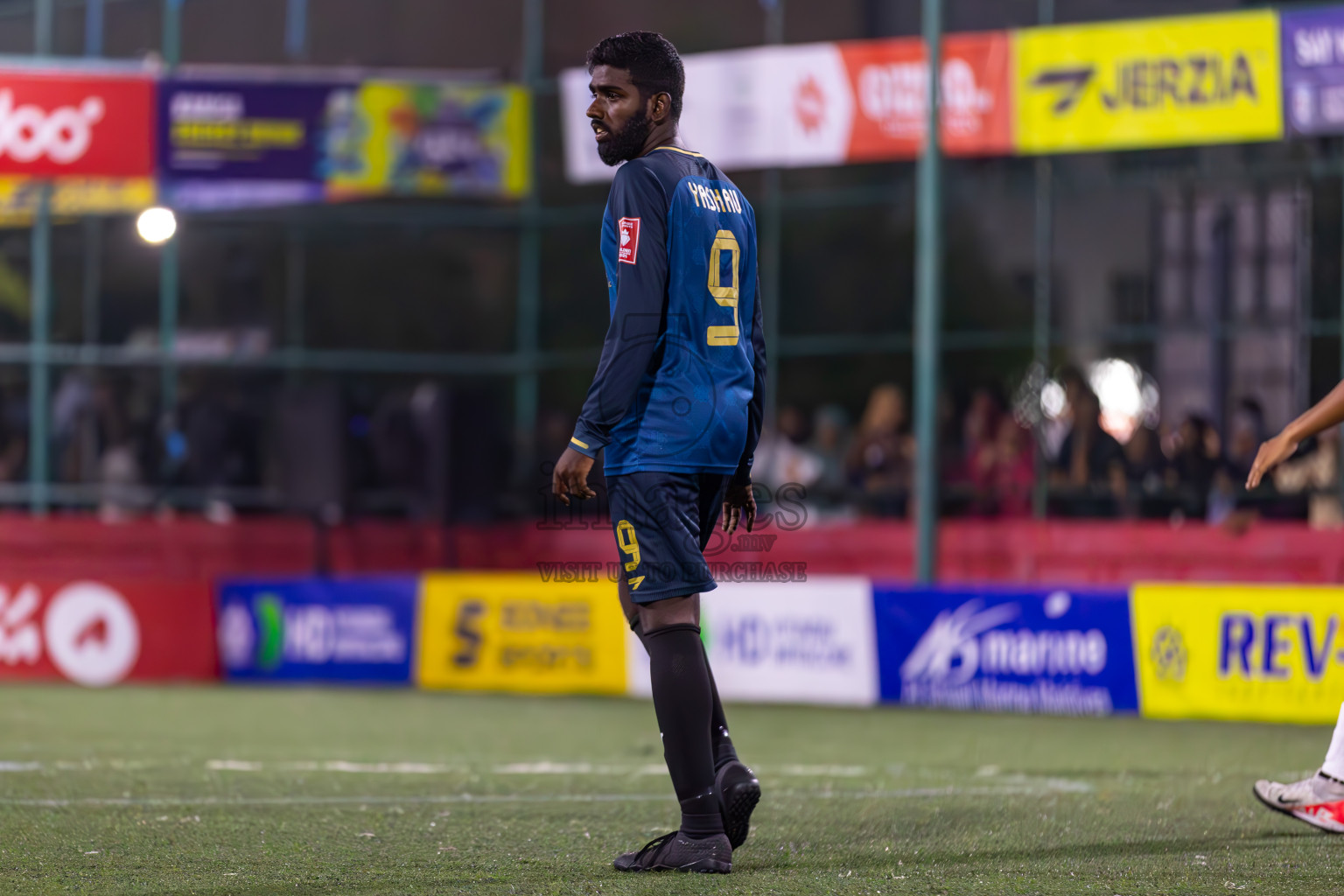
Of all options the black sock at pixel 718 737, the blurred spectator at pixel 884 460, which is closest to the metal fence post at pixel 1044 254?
the blurred spectator at pixel 884 460

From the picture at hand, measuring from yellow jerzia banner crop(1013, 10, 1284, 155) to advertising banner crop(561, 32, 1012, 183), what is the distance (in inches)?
12.6

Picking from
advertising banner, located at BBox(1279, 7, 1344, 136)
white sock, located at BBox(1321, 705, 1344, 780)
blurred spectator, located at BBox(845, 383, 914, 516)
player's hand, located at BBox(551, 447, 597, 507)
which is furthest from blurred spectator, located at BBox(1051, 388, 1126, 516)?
player's hand, located at BBox(551, 447, 597, 507)

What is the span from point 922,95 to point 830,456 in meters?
3.43

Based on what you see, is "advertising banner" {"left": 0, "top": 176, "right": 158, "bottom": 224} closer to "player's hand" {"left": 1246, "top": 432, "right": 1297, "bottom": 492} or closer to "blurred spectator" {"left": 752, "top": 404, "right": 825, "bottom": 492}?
"blurred spectator" {"left": 752, "top": 404, "right": 825, "bottom": 492}

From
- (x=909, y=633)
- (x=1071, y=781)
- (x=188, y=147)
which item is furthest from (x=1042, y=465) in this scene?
(x=1071, y=781)

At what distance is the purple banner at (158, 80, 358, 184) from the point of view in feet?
59.3

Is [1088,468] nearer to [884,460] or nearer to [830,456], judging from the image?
[884,460]

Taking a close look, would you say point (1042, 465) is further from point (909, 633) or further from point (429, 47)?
point (429, 47)

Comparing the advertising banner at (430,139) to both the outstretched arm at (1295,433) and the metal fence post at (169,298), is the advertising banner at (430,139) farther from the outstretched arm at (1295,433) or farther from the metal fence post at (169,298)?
the outstretched arm at (1295,433)

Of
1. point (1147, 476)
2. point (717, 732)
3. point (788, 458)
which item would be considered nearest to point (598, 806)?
point (717, 732)

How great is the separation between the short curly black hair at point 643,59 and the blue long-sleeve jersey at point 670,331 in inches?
7.0

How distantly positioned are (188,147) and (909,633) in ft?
28.8

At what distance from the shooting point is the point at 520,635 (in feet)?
47.2

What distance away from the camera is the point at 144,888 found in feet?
16.0
